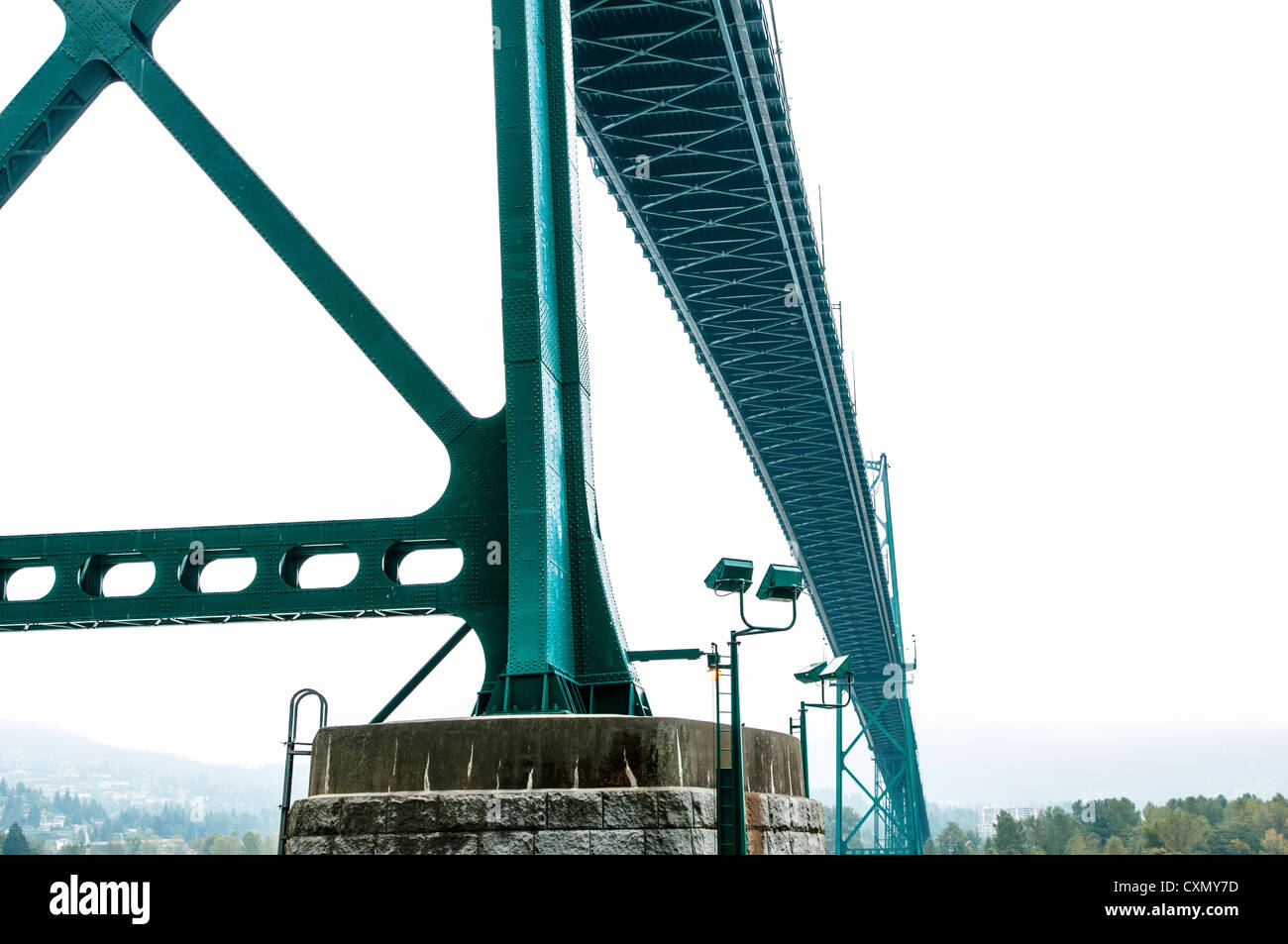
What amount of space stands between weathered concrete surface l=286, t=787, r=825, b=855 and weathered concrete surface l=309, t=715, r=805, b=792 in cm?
8

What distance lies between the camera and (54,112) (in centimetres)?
1322

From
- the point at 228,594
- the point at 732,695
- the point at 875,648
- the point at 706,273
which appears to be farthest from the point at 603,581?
the point at 875,648

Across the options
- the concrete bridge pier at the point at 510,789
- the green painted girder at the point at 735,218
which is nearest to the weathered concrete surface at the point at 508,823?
the concrete bridge pier at the point at 510,789

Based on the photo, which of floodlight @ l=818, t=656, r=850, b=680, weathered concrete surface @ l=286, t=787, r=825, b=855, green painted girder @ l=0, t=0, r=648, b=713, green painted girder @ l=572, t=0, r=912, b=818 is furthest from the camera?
green painted girder @ l=572, t=0, r=912, b=818

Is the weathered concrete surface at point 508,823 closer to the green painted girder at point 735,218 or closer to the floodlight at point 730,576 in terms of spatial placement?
the floodlight at point 730,576

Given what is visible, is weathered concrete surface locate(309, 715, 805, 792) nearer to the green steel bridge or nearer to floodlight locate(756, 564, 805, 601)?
the green steel bridge

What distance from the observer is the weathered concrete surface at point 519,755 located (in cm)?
809

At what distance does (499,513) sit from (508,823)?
342 cm

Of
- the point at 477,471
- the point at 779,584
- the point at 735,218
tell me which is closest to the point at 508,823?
the point at 779,584

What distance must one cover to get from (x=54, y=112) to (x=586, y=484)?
726 cm

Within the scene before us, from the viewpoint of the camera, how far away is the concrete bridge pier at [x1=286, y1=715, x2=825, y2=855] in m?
7.92

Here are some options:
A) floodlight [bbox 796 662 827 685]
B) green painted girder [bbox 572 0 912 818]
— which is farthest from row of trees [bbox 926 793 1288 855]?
floodlight [bbox 796 662 827 685]

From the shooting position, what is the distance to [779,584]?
1023 cm
